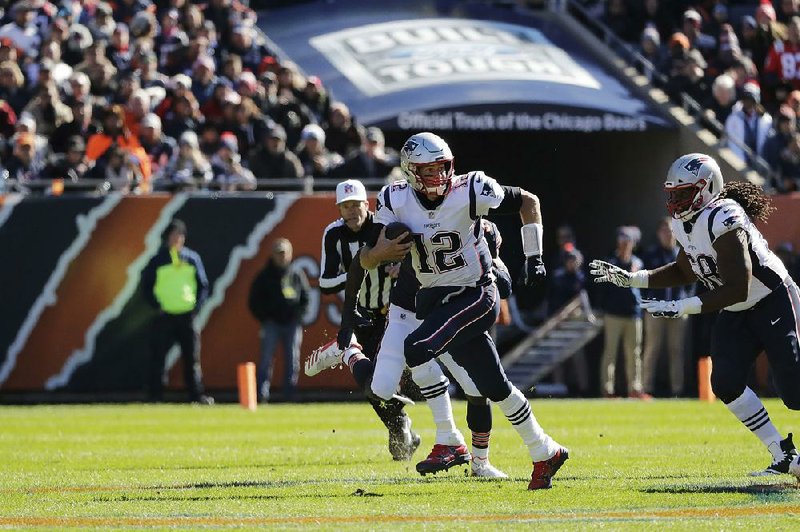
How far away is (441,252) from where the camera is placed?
9086 millimetres

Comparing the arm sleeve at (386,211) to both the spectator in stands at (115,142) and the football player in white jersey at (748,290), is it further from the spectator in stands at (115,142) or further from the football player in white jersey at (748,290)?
the spectator in stands at (115,142)

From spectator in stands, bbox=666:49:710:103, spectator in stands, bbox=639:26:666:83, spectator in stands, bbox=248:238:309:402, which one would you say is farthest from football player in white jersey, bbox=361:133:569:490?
spectator in stands, bbox=639:26:666:83

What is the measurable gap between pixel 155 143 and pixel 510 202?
10503 millimetres

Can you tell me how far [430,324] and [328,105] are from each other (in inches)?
479

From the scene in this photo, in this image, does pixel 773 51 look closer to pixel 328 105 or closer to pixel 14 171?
pixel 328 105

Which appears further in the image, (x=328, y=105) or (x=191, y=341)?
(x=328, y=105)

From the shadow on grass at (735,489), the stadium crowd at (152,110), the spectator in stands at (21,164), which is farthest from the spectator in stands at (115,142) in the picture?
the shadow on grass at (735,489)

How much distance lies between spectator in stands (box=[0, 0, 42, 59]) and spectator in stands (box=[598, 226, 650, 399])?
7404mm

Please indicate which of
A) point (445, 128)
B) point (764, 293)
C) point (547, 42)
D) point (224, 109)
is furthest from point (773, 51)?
point (764, 293)

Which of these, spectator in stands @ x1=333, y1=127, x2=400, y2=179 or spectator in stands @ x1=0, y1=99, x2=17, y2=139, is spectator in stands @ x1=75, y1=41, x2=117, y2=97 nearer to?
spectator in stands @ x1=0, y1=99, x2=17, y2=139

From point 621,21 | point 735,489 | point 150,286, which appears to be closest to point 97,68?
point 150,286

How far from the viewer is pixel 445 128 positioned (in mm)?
22156

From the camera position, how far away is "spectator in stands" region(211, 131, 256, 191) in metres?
19.0

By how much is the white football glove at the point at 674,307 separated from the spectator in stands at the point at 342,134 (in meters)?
11.6
